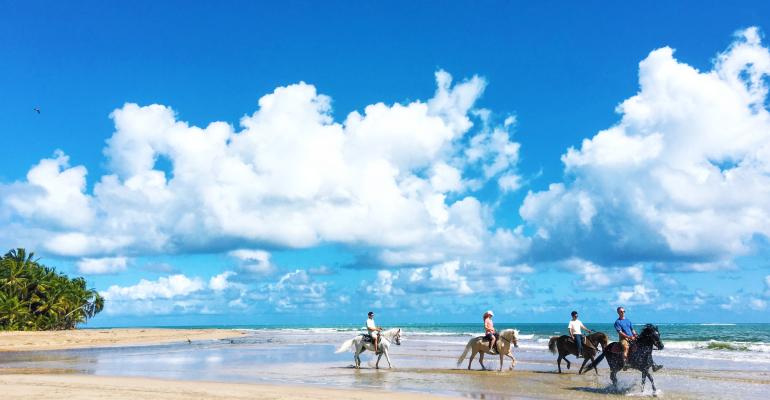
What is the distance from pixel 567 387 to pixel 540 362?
10800 mm

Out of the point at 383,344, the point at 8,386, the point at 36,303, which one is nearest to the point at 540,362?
the point at 383,344

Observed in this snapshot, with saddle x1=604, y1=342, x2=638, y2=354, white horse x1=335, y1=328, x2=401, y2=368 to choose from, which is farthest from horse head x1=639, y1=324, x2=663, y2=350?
white horse x1=335, y1=328, x2=401, y2=368

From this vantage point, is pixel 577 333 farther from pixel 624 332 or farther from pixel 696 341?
pixel 696 341

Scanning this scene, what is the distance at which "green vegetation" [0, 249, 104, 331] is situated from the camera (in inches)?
2339

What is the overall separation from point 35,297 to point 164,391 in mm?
58486

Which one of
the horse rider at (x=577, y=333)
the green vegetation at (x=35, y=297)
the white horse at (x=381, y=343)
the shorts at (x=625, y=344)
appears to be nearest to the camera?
the shorts at (x=625, y=344)

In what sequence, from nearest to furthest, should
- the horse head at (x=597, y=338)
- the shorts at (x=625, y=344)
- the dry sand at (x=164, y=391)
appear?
1. the dry sand at (x=164, y=391)
2. the shorts at (x=625, y=344)
3. the horse head at (x=597, y=338)

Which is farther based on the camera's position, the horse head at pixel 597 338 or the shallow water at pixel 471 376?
the horse head at pixel 597 338

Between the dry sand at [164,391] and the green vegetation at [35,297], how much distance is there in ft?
162

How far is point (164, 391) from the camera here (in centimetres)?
1531

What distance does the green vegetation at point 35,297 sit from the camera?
195 feet

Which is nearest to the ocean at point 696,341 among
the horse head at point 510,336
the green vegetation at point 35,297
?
the horse head at point 510,336

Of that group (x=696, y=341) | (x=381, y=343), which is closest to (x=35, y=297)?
(x=381, y=343)

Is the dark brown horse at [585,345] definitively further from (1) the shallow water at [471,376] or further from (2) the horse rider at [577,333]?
(1) the shallow water at [471,376]
